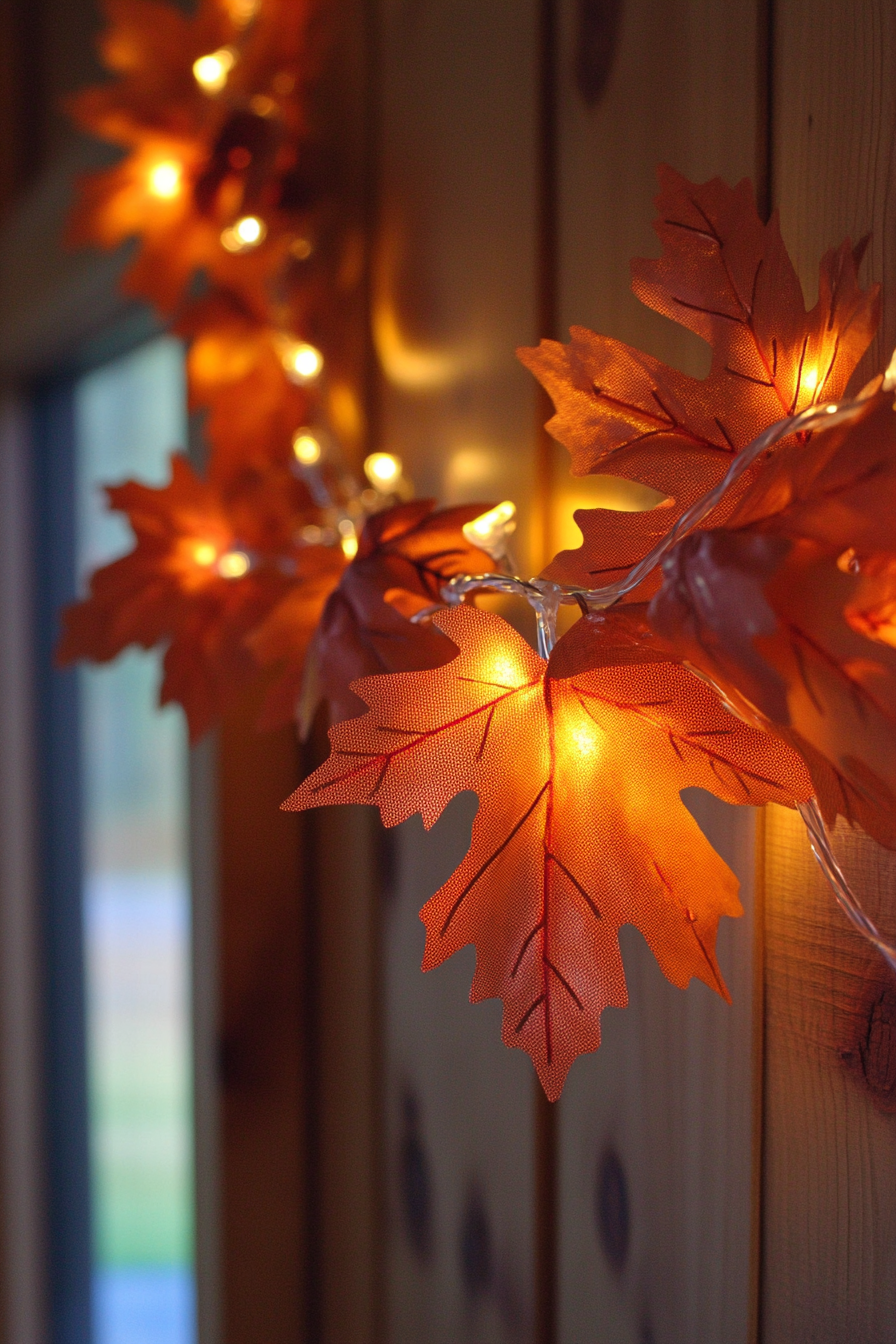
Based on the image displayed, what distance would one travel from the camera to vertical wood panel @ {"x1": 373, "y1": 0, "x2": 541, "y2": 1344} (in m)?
0.68

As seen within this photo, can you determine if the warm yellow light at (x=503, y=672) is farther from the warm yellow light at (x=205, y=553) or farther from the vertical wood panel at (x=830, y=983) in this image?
the warm yellow light at (x=205, y=553)

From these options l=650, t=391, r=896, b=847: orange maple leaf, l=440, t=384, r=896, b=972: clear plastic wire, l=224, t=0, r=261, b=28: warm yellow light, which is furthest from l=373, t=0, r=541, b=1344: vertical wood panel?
l=650, t=391, r=896, b=847: orange maple leaf

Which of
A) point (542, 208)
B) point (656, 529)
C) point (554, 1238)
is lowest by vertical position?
point (554, 1238)

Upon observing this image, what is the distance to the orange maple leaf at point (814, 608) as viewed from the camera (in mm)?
297

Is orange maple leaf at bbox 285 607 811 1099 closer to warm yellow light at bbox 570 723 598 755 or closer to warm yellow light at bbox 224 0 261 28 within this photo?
warm yellow light at bbox 570 723 598 755

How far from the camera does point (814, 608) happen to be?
307 millimetres

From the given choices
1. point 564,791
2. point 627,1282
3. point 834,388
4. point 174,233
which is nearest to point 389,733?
point 564,791

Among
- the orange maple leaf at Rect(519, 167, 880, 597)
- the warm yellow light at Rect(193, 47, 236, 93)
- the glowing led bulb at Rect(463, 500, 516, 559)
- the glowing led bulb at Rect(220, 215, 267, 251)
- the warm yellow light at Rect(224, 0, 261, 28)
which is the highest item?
the warm yellow light at Rect(224, 0, 261, 28)

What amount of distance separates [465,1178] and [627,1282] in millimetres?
171

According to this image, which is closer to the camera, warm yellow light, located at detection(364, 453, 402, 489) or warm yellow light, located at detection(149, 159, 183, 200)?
warm yellow light, located at detection(364, 453, 402, 489)

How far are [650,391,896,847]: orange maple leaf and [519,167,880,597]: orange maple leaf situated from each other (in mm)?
72

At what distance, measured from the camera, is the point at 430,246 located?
759 millimetres

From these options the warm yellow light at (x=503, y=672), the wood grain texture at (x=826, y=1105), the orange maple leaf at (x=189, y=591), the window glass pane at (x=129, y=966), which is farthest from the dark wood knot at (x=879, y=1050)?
the window glass pane at (x=129, y=966)

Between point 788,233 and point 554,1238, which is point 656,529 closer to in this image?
point 788,233
